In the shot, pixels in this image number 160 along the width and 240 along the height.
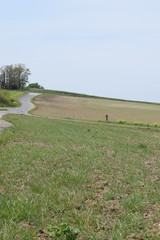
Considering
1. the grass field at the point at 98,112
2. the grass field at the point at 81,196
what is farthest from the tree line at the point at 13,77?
the grass field at the point at 81,196

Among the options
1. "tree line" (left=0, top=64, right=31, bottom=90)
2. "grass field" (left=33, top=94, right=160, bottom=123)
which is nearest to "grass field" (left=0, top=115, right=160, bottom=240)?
"grass field" (left=33, top=94, right=160, bottom=123)

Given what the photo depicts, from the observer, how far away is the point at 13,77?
418ft

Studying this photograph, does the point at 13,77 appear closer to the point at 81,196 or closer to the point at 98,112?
the point at 98,112

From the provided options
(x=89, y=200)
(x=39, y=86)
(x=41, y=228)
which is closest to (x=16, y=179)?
(x=89, y=200)

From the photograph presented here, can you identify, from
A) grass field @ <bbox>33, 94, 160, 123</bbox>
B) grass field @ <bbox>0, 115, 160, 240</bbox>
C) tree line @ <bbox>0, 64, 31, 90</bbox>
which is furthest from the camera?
tree line @ <bbox>0, 64, 31, 90</bbox>

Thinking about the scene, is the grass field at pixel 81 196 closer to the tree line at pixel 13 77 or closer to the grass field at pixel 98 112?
the grass field at pixel 98 112

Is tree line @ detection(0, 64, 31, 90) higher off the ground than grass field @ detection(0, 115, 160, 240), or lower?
higher

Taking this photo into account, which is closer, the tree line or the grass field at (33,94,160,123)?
the grass field at (33,94,160,123)

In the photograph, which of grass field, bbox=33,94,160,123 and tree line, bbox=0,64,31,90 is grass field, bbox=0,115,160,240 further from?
tree line, bbox=0,64,31,90

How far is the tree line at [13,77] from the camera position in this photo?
12462 centimetres

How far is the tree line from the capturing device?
124625 mm

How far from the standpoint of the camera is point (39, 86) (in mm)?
169000

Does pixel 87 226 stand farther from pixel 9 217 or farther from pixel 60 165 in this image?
pixel 60 165

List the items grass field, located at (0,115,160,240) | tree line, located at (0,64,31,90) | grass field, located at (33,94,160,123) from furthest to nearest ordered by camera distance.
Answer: tree line, located at (0,64,31,90) < grass field, located at (33,94,160,123) < grass field, located at (0,115,160,240)
